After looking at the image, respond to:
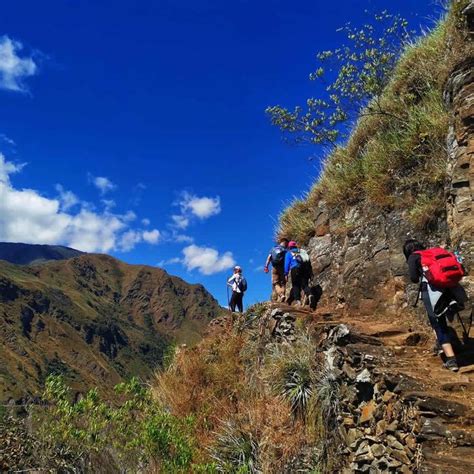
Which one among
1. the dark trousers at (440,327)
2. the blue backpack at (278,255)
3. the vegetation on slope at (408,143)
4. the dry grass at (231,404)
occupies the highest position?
the vegetation on slope at (408,143)

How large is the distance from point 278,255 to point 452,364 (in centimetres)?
792

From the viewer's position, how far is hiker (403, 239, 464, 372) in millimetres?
6871

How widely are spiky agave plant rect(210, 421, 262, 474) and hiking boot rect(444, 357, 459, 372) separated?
351 centimetres

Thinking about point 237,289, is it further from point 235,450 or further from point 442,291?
point 442,291

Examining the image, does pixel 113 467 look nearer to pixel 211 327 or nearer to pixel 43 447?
pixel 43 447

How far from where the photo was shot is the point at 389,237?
36.9 feet

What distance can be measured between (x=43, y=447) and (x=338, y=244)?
8.65 m

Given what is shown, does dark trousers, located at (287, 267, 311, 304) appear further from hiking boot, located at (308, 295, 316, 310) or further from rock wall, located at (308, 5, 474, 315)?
rock wall, located at (308, 5, 474, 315)

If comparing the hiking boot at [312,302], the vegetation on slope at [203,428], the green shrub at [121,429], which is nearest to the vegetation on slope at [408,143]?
the hiking boot at [312,302]

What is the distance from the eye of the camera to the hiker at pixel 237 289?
16.3 m

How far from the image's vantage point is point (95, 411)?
8914 mm

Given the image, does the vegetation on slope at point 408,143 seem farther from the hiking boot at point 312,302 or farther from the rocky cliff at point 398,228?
the hiking boot at point 312,302

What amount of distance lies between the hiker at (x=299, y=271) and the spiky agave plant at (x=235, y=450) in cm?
514

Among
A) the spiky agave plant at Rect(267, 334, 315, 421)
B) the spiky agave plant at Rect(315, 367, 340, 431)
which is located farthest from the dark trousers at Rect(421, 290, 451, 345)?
the spiky agave plant at Rect(267, 334, 315, 421)
